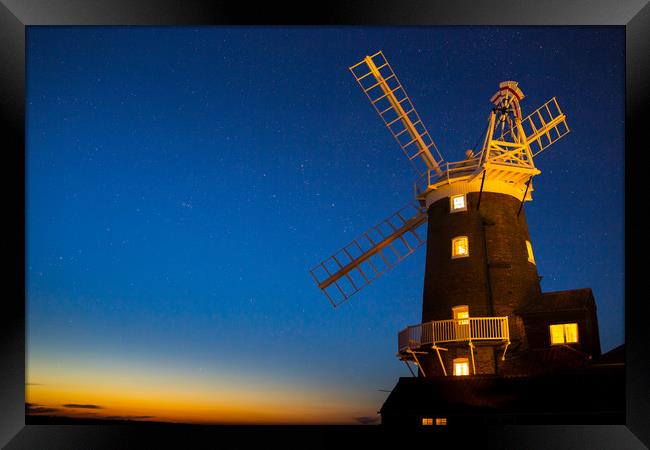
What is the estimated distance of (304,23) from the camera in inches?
620

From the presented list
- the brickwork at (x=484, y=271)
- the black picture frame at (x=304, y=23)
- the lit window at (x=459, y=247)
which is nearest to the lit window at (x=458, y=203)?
the brickwork at (x=484, y=271)

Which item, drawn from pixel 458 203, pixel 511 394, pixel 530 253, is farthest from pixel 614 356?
pixel 458 203

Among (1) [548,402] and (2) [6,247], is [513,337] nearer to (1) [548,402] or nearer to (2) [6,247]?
(1) [548,402]

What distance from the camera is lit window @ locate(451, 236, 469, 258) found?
24.0 m

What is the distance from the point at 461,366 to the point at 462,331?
978 mm

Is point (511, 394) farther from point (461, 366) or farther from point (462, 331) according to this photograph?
point (462, 331)

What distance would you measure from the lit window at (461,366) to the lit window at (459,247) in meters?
2.84

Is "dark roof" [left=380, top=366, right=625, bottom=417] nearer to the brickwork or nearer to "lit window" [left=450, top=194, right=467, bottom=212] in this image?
the brickwork

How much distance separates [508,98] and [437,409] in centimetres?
929

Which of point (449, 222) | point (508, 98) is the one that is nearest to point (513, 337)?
point (449, 222)

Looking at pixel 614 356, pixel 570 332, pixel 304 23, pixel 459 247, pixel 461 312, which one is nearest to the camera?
pixel 304 23

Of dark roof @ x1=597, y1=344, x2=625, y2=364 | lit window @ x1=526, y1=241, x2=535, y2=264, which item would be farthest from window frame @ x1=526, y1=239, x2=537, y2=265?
dark roof @ x1=597, y1=344, x2=625, y2=364

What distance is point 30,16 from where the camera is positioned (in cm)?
1598

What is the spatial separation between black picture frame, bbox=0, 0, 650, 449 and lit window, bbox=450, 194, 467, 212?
8.38 meters
